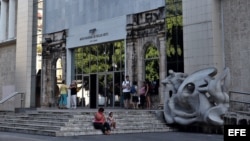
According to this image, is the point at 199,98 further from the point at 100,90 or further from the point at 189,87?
the point at 100,90

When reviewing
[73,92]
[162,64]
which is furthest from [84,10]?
[162,64]

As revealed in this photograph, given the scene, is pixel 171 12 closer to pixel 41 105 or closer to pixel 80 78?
pixel 80 78

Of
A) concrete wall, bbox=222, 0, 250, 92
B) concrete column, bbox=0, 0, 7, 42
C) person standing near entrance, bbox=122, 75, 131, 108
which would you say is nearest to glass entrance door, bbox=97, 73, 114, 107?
person standing near entrance, bbox=122, 75, 131, 108

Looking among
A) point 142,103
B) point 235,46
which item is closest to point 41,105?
point 142,103

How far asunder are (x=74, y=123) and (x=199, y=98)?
5.57 meters

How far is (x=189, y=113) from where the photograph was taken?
17516 mm

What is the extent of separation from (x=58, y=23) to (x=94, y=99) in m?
7.74

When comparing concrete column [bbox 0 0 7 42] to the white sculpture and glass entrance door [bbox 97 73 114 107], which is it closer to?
glass entrance door [bbox 97 73 114 107]

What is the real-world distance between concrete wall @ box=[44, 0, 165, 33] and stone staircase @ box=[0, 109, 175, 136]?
8.75 meters

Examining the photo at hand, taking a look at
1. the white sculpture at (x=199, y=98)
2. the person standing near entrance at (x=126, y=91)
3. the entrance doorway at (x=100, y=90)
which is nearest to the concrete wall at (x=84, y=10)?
the entrance doorway at (x=100, y=90)

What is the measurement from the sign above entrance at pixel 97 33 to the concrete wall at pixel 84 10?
0.45m

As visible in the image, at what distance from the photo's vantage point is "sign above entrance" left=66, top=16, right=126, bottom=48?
26875 millimetres

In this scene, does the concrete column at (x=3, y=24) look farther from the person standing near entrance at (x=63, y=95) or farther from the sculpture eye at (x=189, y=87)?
the sculpture eye at (x=189, y=87)

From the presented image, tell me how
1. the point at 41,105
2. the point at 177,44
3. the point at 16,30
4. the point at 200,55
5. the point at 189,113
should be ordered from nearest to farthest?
the point at 189,113
the point at 200,55
the point at 177,44
the point at 41,105
the point at 16,30
